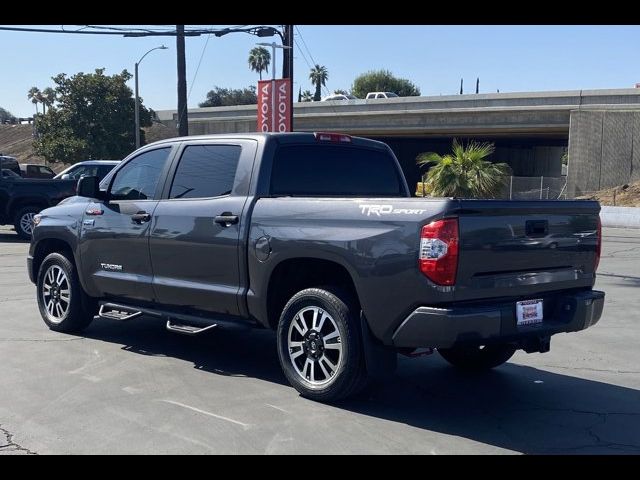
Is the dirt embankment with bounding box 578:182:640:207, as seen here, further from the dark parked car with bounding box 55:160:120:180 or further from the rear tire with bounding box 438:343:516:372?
the rear tire with bounding box 438:343:516:372

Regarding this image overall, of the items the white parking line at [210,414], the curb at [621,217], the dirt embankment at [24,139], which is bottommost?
the curb at [621,217]

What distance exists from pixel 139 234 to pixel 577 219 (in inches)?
153

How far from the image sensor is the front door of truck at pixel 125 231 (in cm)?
717

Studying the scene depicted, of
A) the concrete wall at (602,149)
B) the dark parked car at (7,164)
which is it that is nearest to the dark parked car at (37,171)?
the dark parked car at (7,164)

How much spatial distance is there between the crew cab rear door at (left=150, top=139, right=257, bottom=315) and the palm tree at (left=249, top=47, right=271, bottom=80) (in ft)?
346

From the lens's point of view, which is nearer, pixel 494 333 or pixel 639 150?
pixel 494 333

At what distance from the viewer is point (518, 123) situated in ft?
140

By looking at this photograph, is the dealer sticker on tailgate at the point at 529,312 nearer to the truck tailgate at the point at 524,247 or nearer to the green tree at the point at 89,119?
the truck tailgate at the point at 524,247

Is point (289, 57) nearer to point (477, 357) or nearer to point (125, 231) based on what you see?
point (125, 231)

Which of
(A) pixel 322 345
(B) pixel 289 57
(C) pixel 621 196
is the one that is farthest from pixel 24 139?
(A) pixel 322 345

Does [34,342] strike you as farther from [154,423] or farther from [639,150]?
[639,150]

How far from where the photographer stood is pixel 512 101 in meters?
42.6

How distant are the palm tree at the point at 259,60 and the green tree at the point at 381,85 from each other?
52.4 feet

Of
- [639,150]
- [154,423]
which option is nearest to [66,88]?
[639,150]
